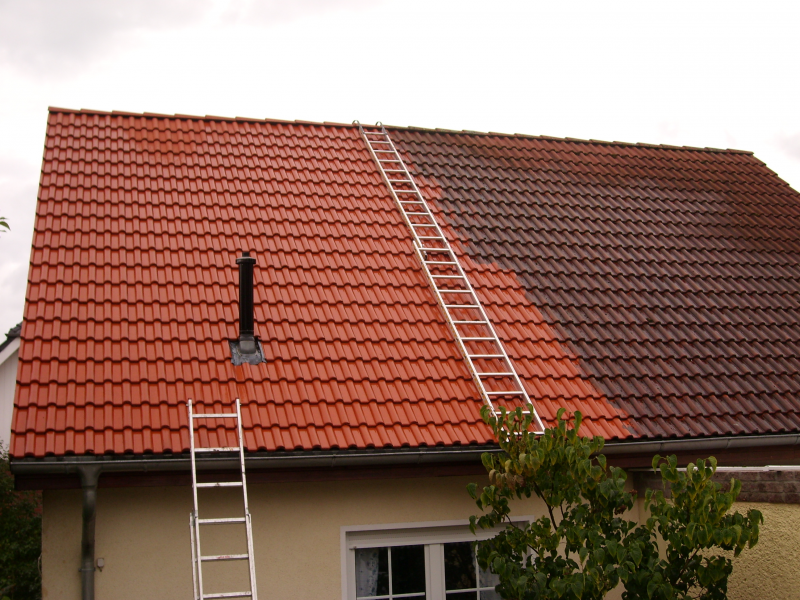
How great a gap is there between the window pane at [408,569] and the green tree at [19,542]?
5.93 m

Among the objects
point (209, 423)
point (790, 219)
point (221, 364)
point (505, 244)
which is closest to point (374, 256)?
point (505, 244)

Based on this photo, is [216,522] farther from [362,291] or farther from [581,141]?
[581,141]

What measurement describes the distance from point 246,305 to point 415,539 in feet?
7.85

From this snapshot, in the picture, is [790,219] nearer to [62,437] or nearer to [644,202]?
[644,202]

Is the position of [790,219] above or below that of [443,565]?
above

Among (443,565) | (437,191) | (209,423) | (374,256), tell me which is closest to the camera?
(209,423)

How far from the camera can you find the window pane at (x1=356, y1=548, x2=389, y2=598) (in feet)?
20.3

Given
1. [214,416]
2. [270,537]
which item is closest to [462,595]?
[270,537]

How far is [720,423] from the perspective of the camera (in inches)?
275

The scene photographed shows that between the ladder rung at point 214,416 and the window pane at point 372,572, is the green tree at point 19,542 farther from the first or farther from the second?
the window pane at point 372,572

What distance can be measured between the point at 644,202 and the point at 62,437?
7.81 m

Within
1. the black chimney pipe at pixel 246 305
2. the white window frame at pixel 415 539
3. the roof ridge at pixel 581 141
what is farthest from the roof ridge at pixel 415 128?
the white window frame at pixel 415 539

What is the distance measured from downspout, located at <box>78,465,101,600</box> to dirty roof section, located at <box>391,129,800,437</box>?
172 inches

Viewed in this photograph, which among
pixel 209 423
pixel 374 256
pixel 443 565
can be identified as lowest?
pixel 443 565
